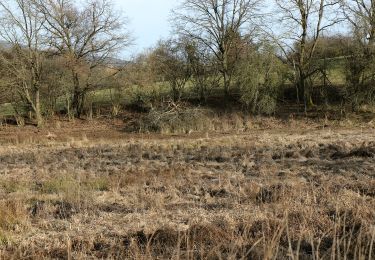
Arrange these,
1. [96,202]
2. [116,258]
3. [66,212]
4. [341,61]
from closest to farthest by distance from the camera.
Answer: [116,258]
[66,212]
[96,202]
[341,61]

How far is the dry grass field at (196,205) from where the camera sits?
503 cm

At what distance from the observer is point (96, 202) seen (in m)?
7.66

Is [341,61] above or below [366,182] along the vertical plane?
above

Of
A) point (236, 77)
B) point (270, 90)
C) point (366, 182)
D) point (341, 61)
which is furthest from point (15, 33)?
point (366, 182)

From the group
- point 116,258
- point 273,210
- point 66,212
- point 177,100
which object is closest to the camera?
point 116,258

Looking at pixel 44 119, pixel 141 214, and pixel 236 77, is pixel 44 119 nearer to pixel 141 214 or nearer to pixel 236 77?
pixel 236 77

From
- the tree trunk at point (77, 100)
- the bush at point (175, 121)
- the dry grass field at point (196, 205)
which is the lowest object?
the dry grass field at point (196, 205)

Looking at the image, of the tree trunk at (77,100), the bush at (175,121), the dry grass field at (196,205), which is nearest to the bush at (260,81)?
the bush at (175,121)

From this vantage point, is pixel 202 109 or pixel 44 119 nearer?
pixel 202 109

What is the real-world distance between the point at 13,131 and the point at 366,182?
22.5m

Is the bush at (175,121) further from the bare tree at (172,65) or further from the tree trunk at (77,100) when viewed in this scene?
the tree trunk at (77,100)

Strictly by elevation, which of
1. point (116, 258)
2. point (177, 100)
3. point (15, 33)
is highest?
point (15, 33)

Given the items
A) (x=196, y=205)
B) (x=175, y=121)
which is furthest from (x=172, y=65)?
(x=196, y=205)

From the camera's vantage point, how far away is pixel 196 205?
24.2 feet
